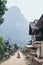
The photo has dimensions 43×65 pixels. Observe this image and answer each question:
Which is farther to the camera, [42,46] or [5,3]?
[5,3]

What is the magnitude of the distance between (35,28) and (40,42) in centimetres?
A: 211

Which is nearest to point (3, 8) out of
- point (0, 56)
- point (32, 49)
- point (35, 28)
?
point (35, 28)

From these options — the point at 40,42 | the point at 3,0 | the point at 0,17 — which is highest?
the point at 3,0

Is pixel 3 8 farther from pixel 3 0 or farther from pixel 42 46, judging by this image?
pixel 42 46

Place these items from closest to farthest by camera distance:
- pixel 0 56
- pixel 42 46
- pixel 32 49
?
1. pixel 42 46
2. pixel 32 49
3. pixel 0 56

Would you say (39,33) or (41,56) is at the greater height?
(39,33)

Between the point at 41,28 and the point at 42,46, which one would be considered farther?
the point at 42,46

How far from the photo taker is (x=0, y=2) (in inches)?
1561

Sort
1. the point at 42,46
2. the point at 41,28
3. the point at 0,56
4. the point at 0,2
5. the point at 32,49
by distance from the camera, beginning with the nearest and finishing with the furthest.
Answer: the point at 41,28
the point at 42,46
the point at 0,2
the point at 32,49
the point at 0,56

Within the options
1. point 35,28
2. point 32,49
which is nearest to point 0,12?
point 35,28

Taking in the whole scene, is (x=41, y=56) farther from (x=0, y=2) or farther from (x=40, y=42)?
(x=0, y=2)

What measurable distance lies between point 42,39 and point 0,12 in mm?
10069

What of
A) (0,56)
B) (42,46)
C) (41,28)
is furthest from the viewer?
(0,56)

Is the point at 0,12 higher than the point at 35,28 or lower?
higher
